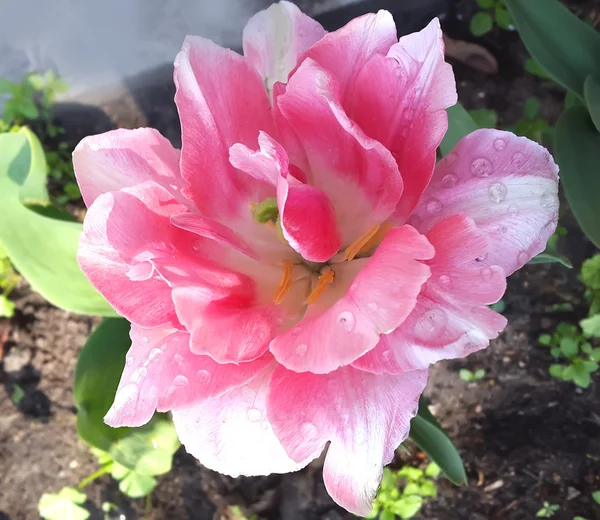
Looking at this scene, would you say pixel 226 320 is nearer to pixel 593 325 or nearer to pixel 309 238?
pixel 309 238

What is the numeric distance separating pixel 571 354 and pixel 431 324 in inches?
33.2

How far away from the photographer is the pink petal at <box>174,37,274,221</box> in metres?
0.48

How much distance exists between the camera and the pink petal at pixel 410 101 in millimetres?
441

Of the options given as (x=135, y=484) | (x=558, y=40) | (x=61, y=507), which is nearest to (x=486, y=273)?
(x=558, y=40)

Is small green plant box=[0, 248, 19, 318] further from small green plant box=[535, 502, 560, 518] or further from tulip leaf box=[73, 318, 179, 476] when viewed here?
small green plant box=[535, 502, 560, 518]

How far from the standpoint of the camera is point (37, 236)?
731 millimetres

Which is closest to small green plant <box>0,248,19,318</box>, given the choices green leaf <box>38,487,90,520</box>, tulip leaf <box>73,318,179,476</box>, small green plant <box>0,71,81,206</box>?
small green plant <box>0,71,81,206</box>

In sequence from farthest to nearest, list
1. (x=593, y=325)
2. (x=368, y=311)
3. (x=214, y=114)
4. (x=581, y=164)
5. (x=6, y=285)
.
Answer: (x=6, y=285), (x=593, y=325), (x=581, y=164), (x=214, y=114), (x=368, y=311)

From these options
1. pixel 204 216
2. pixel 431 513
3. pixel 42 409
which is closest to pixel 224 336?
pixel 204 216

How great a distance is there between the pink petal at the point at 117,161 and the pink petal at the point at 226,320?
0.11 m

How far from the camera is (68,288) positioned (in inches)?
29.9

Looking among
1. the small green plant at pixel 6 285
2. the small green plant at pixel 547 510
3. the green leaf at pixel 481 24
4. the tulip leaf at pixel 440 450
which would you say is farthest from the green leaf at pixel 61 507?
the green leaf at pixel 481 24

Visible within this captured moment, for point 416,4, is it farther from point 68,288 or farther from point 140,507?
point 140,507

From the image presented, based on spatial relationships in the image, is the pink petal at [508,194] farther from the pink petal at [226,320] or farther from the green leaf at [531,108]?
the green leaf at [531,108]
